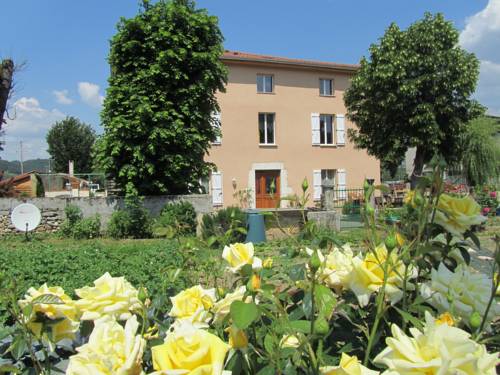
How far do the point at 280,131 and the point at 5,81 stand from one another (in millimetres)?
12399

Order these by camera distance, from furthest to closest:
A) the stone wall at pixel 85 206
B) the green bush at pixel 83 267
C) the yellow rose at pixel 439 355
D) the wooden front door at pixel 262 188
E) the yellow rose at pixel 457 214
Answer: the wooden front door at pixel 262 188, the stone wall at pixel 85 206, the green bush at pixel 83 267, the yellow rose at pixel 457 214, the yellow rose at pixel 439 355

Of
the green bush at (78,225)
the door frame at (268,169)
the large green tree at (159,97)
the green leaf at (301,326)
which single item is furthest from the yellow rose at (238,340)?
the door frame at (268,169)

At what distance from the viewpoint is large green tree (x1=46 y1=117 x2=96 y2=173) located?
48656 millimetres

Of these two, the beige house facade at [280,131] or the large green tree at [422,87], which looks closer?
the large green tree at [422,87]

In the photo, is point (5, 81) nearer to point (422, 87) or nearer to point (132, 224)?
point (132, 224)

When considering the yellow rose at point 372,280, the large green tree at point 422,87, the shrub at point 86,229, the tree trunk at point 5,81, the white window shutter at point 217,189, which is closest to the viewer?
the yellow rose at point 372,280

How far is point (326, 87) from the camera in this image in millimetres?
23000

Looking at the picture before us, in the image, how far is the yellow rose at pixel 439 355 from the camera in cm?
63

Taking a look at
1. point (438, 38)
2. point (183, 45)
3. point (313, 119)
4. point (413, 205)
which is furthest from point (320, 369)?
point (313, 119)

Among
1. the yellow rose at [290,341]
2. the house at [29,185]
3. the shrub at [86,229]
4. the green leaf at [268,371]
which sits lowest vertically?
the shrub at [86,229]

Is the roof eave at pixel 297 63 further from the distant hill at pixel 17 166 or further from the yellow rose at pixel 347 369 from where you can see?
the yellow rose at pixel 347 369

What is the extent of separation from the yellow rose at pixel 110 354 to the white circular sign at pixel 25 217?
1193 centimetres

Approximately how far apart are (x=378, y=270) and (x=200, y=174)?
1160 centimetres

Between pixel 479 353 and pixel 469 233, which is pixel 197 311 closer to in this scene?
pixel 479 353
